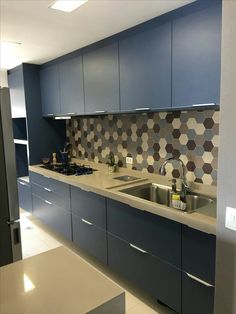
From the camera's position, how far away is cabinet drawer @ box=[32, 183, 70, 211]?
2.93 meters

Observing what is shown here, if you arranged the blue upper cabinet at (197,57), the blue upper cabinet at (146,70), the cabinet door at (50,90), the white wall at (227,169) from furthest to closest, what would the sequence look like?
the cabinet door at (50,90) → the blue upper cabinet at (146,70) → the blue upper cabinet at (197,57) → the white wall at (227,169)

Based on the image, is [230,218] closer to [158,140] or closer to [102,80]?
[158,140]

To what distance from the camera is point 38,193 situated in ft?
11.7

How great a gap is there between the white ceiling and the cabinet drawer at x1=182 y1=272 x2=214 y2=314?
186cm

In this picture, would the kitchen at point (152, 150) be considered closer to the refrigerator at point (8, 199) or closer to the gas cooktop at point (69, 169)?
the gas cooktop at point (69, 169)

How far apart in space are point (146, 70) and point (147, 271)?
5.24 ft

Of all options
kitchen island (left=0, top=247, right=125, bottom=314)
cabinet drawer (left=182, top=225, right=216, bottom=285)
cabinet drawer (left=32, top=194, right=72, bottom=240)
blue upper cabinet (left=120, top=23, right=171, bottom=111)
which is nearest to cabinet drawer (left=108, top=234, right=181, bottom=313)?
cabinet drawer (left=182, top=225, right=216, bottom=285)

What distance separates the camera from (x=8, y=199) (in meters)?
1.67

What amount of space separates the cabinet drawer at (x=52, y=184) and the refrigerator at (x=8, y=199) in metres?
1.19

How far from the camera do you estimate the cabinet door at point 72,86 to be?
3025mm

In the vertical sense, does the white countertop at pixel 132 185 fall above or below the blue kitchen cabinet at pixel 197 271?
above

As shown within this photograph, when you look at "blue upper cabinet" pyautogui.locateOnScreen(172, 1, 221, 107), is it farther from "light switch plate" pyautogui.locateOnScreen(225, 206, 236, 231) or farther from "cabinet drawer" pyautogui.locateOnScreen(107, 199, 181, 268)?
"cabinet drawer" pyautogui.locateOnScreen(107, 199, 181, 268)

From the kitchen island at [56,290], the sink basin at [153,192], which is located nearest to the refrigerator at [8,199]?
the kitchen island at [56,290]

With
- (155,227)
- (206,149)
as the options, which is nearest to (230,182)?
(155,227)
